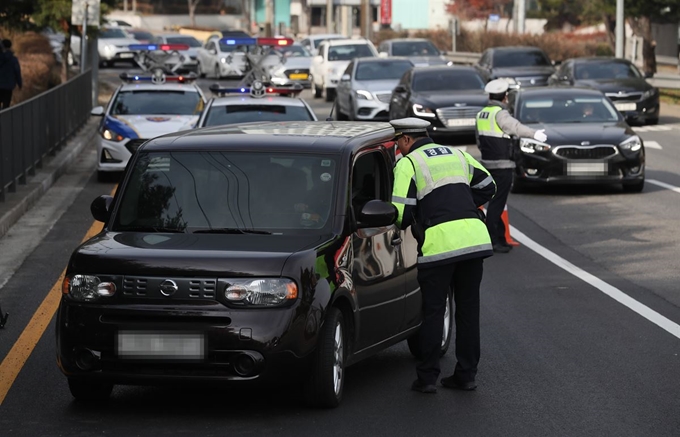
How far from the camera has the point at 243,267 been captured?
7.15 meters

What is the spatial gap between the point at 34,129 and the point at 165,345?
14.1m

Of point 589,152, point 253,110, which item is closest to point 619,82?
point 589,152

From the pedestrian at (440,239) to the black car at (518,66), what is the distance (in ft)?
90.1

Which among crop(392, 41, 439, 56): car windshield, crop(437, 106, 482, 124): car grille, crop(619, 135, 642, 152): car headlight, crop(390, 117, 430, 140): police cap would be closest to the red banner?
crop(392, 41, 439, 56): car windshield

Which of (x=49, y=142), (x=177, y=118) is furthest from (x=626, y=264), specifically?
(x=49, y=142)

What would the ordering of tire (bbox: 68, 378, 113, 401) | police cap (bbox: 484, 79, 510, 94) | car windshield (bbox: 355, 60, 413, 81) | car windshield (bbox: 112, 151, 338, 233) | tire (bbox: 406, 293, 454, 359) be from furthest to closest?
car windshield (bbox: 355, 60, 413, 81), police cap (bbox: 484, 79, 510, 94), tire (bbox: 406, 293, 454, 359), car windshield (bbox: 112, 151, 338, 233), tire (bbox: 68, 378, 113, 401)

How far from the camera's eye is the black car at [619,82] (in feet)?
102

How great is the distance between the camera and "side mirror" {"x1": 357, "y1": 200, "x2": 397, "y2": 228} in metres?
7.80

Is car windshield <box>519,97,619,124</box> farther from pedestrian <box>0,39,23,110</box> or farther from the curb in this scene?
pedestrian <box>0,39,23,110</box>


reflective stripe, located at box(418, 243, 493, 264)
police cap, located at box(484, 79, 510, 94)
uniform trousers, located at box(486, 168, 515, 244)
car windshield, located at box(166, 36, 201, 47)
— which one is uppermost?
car windshield, located at box(166, 36, 201, 47)

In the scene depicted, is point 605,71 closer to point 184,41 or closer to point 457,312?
point 457,312

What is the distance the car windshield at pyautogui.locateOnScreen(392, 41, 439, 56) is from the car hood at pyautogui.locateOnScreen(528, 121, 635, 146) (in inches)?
840

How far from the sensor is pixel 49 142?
22719 millimetres

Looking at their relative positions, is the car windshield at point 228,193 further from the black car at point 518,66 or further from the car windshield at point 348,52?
the car windshield at point 348,52
